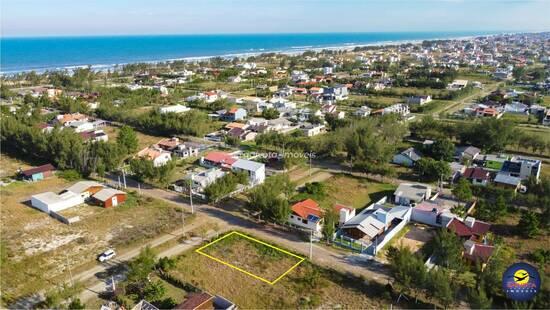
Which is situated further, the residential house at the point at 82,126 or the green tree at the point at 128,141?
the residential house at the point at 82,126

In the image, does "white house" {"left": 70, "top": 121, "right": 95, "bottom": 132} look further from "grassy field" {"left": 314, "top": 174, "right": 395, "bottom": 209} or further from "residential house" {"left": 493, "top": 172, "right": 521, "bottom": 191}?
"residential house" {"left": 493, "top": 172, "right": 521, "bottom": 191}

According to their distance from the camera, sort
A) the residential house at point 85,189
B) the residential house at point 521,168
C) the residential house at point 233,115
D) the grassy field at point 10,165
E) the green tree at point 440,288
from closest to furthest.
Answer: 1. the green tree at point 440,288
2. the residential house at point 85,189
3. the residential house at point 521,168
4. the grassy field at point 10,165
5. the residential house at point 233,115

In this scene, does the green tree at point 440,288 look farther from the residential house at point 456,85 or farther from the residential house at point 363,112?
the residential house at point 456,85

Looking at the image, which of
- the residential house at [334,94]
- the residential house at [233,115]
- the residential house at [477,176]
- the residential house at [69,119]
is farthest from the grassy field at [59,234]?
the residential house at [334,94]

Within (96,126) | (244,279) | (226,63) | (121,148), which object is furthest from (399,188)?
(226,63)

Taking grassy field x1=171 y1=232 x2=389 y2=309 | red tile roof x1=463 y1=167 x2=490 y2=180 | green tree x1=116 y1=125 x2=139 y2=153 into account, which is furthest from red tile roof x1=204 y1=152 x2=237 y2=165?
red tile roof x1=463 y1=167 x2=490 y2=180

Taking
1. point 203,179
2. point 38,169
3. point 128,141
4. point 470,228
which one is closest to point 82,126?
point 128,141

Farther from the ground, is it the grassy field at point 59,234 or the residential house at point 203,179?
the residential house at point 203,179
